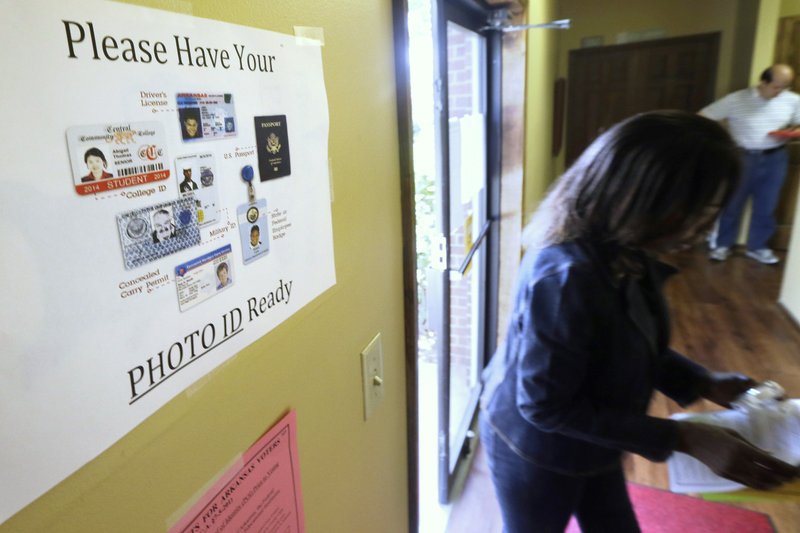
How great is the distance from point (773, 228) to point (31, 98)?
5732 millimetres

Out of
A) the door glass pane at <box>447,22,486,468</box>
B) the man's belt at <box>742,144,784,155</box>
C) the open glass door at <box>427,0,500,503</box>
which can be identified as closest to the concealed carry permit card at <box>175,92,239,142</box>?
the open glass door at <box>427,0,500,503</box>

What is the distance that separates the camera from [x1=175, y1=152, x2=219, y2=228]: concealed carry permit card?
436 mm

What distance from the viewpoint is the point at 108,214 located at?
1.22 ft

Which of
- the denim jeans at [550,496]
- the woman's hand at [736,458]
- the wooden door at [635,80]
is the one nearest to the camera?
the woman's hand at [736,458]

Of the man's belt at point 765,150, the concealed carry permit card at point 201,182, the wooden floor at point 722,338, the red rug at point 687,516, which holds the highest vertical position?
the concealed carry permit card at point 201,182

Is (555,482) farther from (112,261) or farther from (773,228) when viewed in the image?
(773,228)

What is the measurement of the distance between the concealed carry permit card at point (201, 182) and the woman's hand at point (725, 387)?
1.24 metres

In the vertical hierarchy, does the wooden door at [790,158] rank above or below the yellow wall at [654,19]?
below

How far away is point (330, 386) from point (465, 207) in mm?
1395

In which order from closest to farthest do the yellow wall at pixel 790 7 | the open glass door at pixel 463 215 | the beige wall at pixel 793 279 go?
the open glass door at pixel 463 215 → the beige wall at pixel 793 279 → the yellow wall at pixel 790 7

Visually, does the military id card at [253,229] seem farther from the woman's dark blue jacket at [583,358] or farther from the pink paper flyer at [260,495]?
the woman's dark blue jacket at [583,358]

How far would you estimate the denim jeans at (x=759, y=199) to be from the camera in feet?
14.8

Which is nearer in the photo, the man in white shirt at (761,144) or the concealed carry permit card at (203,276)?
the concealed carry permit card at (203,276)

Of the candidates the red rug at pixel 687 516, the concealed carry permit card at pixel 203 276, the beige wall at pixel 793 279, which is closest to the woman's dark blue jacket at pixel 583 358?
the concealed carry permit card at pixel 203 276
